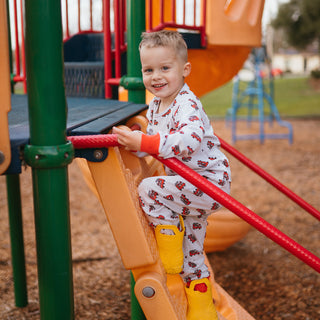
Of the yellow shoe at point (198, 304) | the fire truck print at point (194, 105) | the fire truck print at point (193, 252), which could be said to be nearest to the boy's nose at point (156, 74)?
the fire truck print at point (194, 105)

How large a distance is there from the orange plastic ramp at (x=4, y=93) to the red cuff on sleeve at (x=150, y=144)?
1.18 feet

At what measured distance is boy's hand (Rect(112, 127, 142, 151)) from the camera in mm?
1226

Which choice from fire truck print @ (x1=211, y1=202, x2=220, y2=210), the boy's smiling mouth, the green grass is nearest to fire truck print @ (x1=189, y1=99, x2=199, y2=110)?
the boy's smiling mouth

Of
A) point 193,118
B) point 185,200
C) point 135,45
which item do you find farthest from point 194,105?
point 135,45

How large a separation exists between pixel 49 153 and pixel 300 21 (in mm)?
20226

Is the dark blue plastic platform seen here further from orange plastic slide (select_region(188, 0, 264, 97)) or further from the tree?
the tree

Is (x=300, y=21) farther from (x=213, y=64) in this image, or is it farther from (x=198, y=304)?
(x=198, y=304)

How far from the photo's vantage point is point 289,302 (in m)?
2.57

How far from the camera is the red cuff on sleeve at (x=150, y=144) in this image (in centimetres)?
125

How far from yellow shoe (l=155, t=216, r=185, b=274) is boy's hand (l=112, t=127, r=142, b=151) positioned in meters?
A: 0.31

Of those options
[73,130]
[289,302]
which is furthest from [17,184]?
[289,302]

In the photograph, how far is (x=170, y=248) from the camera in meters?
1.40

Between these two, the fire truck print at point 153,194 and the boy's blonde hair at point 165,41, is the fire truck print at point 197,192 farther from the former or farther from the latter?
the boy's blonde hair at point 165,41

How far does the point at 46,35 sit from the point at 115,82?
129cm
